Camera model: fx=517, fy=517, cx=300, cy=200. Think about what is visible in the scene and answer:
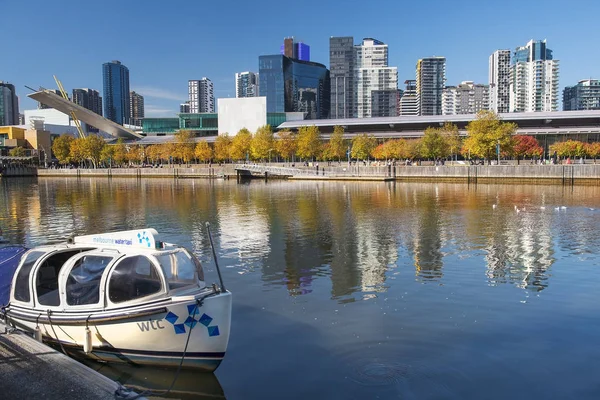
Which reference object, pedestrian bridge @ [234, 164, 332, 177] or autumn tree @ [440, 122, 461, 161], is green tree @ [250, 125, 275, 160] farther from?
A: autumn tree @ [440, 122, 461, 161]

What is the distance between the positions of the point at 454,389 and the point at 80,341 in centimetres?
838

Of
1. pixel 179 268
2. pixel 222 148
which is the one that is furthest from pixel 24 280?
pixel 222 148

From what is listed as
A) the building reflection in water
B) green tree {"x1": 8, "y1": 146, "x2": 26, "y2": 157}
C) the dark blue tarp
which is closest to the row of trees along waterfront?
green tree {"x1": 8, "y1": 146, "x2": 26, "y2": 157}

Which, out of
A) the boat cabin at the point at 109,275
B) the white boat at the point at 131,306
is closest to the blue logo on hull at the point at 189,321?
the white boat at the point at 131,306

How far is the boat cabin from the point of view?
1156cm

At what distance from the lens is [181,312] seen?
10.9 meters

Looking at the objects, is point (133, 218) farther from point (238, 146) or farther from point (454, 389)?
point (238, 146)

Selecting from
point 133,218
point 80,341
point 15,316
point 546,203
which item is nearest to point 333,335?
point 80,341

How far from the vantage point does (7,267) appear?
1461cm

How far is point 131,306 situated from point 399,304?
335 inches

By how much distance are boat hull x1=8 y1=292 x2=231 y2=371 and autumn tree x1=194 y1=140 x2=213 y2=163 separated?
408ft

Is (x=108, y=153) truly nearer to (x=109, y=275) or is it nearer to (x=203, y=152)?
(x=203, y=152)

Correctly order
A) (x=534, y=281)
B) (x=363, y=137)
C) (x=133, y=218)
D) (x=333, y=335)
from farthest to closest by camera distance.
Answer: (x=363, y=137)
(x=133, y=218)
(x=534, y=281)
(x=333, y=335)

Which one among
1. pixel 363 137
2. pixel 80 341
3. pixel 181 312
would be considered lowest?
pixel 80 341
